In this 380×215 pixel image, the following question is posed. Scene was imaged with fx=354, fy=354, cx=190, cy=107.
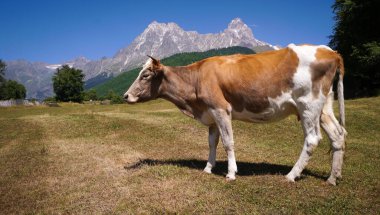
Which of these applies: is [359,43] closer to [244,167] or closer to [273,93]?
[244,167]

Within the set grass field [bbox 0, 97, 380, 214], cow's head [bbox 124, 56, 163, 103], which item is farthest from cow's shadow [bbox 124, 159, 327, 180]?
cow's head [bbox 124, 56, 163, 103]

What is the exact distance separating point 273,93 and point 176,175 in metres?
3.69

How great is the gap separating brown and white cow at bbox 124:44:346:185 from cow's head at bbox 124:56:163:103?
0.90ft

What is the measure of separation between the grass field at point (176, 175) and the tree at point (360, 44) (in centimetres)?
2533

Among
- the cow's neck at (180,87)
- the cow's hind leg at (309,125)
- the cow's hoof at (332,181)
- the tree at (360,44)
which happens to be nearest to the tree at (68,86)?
the tree at (360,44)

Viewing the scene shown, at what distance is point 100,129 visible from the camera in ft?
79.1

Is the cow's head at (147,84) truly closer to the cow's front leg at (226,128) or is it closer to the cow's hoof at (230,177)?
the cow's front leg at (226,128)

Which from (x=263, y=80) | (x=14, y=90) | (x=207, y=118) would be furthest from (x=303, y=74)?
(x=14, y=90)

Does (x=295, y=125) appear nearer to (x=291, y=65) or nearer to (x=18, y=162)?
(x=291, y=65)

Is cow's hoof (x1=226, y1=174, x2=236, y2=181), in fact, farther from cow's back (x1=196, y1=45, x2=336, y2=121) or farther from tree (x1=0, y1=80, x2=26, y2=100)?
tree (x1=0, y1=80, x2=26, y2=100)

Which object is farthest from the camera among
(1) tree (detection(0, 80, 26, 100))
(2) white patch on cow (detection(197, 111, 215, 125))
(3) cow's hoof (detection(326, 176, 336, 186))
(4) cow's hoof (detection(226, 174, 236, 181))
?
(1) tree (detection(0, 80, 26, 100))

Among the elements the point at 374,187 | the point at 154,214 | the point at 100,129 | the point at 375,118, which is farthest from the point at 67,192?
the point at 375,118

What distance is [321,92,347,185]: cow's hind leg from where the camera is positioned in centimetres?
990

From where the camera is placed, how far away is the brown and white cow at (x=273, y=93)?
31.3 feet
